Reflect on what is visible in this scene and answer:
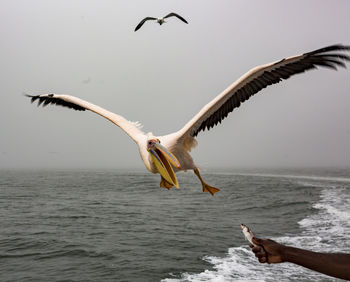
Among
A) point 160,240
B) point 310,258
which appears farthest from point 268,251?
point 160,240

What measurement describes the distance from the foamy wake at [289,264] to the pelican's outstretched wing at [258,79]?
5.65 m

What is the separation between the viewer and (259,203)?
70.6 ft

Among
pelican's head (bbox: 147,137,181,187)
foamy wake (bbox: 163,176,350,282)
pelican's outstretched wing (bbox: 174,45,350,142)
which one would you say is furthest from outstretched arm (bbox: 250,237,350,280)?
foamy wake (bbox: 163,176,350,282)

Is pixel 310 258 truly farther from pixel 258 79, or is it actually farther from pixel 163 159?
pixel 258 79

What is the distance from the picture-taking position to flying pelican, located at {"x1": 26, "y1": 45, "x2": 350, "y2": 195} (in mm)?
2623

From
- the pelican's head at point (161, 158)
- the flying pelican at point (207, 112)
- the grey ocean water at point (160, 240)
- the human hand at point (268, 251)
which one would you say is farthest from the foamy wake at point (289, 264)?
the human hand at point (268, 251)

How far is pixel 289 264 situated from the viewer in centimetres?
873

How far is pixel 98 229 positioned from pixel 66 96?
10994 mm

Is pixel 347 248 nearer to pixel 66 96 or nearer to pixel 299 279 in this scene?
pixel 299 279

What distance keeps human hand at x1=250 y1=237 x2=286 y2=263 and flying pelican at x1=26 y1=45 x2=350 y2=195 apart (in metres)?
1.26

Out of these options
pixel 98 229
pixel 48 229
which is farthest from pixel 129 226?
pixel 48 229

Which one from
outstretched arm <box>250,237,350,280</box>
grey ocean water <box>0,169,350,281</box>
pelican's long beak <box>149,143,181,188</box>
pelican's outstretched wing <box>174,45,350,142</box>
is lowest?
grey ocean water <box>0,169,350,281</box>

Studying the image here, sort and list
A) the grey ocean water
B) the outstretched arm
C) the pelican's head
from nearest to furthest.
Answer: the outstretched arm → the pelican's head → the grey ocean water

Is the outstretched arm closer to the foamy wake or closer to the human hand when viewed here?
the human hand
